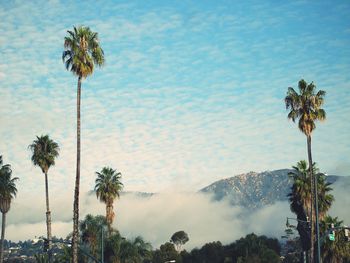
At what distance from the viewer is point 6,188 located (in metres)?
81.6

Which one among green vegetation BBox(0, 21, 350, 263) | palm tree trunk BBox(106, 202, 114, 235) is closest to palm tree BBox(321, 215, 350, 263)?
green vegetation BBox(0, 21, 350, 263)

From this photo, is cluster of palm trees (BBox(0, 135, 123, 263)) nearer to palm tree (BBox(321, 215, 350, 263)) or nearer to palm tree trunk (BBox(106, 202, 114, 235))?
palm tree trunk (BBox(106, 202, 114, 235))

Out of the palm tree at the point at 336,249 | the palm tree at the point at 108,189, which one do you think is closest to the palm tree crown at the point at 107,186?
the palm tree at the point at 108,189

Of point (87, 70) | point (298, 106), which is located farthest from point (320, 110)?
point (87, 70)

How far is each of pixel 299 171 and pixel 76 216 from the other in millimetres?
35230

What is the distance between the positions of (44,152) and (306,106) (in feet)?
124

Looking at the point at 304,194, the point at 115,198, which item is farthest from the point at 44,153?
the point at 304,194

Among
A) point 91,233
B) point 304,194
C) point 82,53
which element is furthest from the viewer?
point 91,233

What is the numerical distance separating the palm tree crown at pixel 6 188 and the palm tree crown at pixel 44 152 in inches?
376

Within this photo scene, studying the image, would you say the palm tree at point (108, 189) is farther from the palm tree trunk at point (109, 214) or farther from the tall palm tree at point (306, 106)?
the tall palm tree at point (306, 106)

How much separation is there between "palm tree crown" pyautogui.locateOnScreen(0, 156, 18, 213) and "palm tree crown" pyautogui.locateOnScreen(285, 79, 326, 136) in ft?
152

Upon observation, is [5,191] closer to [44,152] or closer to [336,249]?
[44,152]

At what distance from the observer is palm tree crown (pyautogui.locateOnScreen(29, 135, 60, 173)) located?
246ft

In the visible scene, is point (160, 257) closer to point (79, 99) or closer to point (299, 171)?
point (299, 171)
